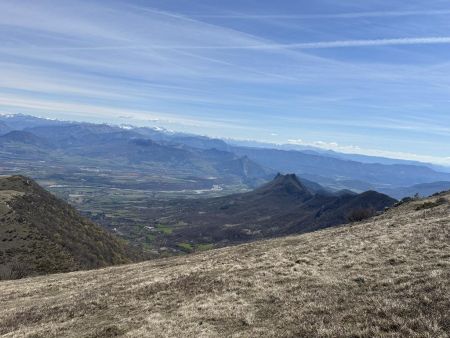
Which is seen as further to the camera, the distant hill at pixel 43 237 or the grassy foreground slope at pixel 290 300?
the distant hill at pixel 43 237

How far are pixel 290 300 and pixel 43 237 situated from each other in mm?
111744

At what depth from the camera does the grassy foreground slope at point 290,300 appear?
57.8ft

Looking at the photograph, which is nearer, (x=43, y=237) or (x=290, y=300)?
(x=290, y=300)

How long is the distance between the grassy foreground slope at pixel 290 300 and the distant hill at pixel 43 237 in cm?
6977

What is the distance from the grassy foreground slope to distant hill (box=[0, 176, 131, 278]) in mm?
69774

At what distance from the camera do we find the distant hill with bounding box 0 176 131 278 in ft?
336

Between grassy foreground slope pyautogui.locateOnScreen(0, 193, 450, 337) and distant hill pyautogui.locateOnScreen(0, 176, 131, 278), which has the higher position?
grassy foreground slope pyautogui.locateOnScreen(0, 193, 450, 337)

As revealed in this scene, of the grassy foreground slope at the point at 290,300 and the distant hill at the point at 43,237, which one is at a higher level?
the grassy foreground slope at the point at 290,300

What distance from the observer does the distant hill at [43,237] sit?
10231cm

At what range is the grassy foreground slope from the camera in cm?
1762

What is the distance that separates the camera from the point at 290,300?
72.6 feet

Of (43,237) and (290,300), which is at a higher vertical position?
(290,300)

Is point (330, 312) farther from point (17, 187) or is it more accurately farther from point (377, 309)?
point (17, 187)

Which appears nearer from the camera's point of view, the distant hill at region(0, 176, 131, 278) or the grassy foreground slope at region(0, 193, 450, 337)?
the grassy foreground slope at region(0, 193, 450, 337)
